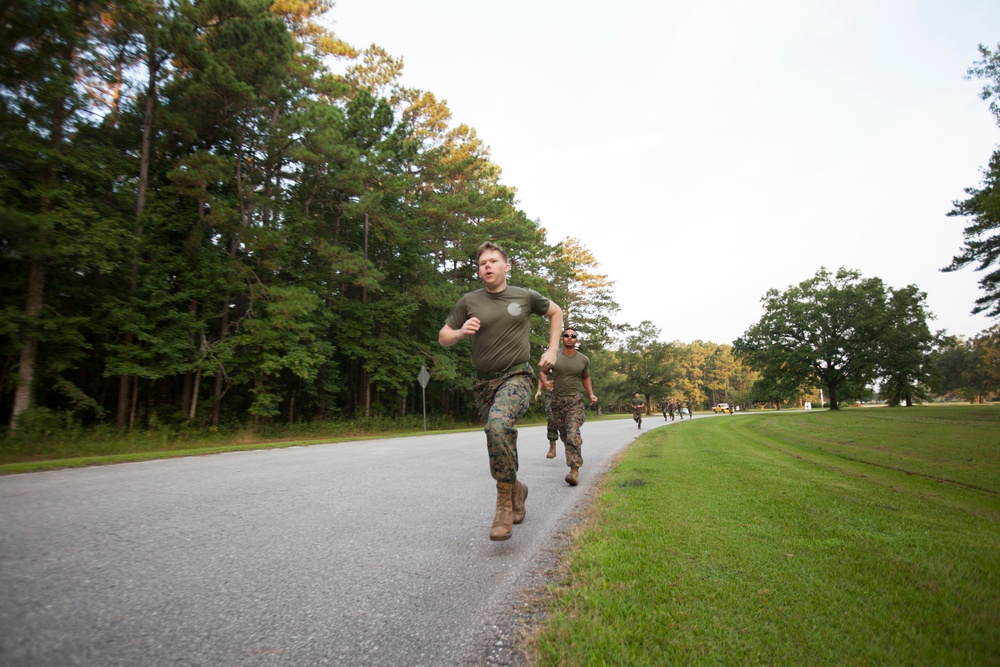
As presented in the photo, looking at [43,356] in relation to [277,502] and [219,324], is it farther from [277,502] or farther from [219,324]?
[277,502]

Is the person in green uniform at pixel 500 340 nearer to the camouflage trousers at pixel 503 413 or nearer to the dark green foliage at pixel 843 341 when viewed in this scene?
the camouflage trousers at pixel 503 413

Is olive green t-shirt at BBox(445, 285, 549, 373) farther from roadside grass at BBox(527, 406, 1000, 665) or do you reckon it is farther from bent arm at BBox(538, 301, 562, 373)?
roadside grass at BBox(527, 406, 1000, 665)

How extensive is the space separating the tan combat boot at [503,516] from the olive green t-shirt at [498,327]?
0.94 meters

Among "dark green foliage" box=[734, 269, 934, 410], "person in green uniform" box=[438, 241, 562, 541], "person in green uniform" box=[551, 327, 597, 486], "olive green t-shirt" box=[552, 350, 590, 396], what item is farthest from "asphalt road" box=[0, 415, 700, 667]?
"dark green foliage" box=[734, 269, 934, 410]

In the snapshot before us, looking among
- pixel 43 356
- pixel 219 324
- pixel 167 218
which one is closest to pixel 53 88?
pixel 167 218

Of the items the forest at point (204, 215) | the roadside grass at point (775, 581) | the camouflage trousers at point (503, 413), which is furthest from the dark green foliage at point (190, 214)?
the roadside grass at point (775, 581)

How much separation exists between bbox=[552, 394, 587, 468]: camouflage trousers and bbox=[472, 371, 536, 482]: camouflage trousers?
274 cm

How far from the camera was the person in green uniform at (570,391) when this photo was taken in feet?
21.3

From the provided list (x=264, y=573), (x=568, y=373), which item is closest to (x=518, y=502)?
(x=264, y=573)

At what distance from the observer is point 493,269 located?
365 cm

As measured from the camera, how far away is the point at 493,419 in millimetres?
3469

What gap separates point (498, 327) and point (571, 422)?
3304mm

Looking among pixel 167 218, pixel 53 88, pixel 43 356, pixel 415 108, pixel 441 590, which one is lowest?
pixel 441 590

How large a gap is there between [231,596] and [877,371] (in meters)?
53.2
